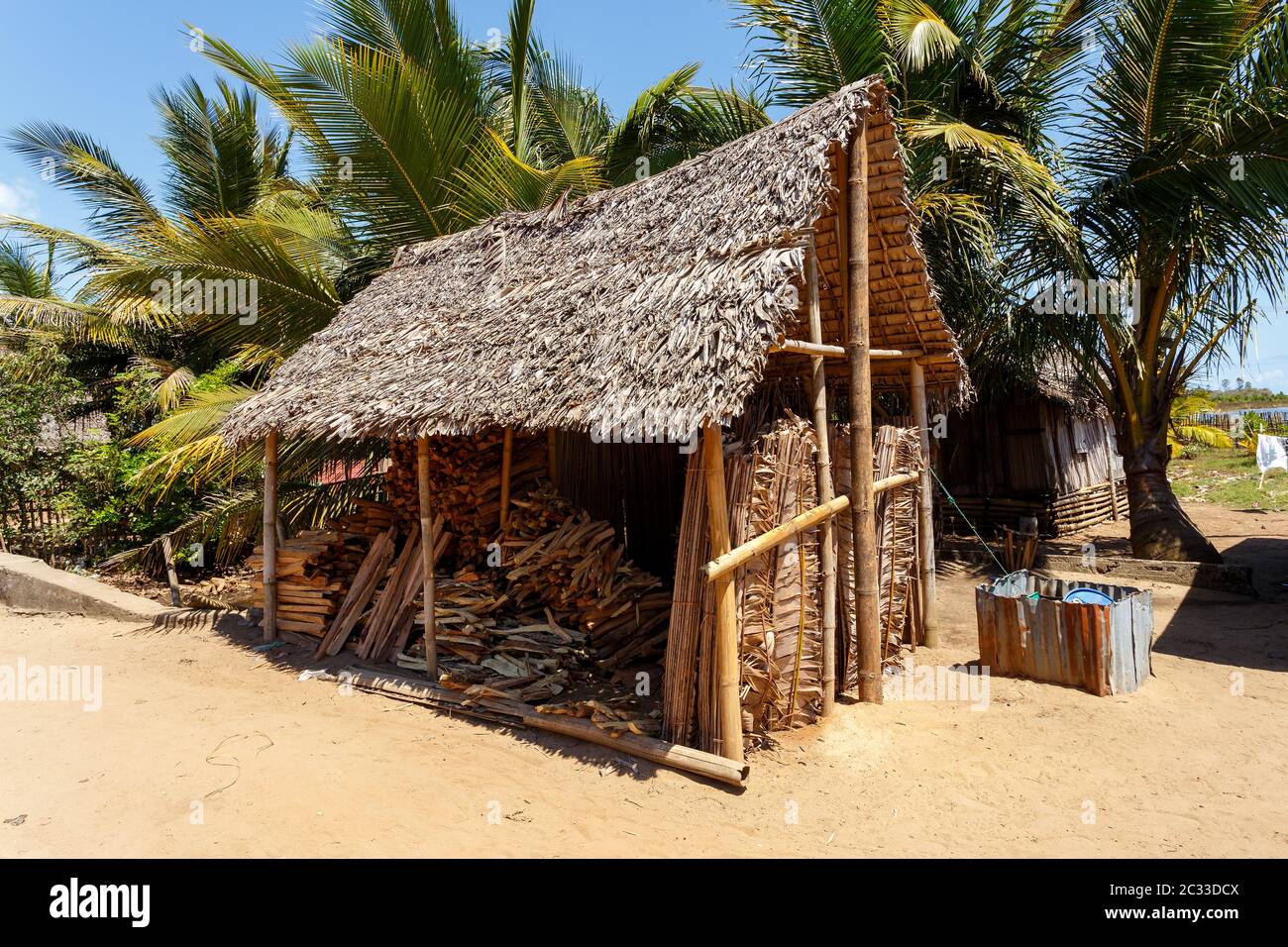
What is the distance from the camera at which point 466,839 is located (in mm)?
4105

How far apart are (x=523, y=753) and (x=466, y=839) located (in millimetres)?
1209

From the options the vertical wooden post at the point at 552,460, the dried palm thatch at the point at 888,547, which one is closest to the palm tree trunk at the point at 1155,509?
the dried palm thatch at the point at 888,547

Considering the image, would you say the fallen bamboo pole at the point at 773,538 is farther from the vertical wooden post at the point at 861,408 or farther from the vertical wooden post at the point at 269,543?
the vertical wooden post at the point at 269,543

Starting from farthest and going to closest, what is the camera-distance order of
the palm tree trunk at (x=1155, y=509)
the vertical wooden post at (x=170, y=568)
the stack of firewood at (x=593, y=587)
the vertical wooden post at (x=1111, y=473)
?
the vertical wooden post at (x=1111, y=473)
the vertical wooden post at (x=170, y=568)
the palm tree trunk at (x=1155, y=509)
the stack of firewood at (x=593, y=587)

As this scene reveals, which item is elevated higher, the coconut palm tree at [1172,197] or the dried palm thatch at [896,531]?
the coconut palm tree at [1172,197]

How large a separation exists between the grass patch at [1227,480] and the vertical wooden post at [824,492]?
45.6ft

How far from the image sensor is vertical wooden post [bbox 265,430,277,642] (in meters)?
8.14

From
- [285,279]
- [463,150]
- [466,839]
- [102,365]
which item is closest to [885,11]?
[463,150]

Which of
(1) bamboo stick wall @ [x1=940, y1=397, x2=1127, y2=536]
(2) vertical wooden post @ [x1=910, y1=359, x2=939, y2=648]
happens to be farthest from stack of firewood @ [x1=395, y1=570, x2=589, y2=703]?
(1) bamboo stick wall @ [x1=940, y1=397, x2=1127, y2=536]

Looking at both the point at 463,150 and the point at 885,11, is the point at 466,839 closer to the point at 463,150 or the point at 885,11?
the point at 463,150

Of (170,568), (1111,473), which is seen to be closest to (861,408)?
(170,568)

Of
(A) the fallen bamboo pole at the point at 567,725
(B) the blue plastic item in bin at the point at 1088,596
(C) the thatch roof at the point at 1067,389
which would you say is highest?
(C) the thatch roof at the point at 1067,389

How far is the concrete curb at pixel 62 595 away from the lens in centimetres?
927

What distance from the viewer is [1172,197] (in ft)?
29.4
